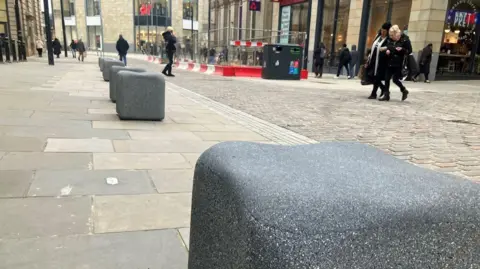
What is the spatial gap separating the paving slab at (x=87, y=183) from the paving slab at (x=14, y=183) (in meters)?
0.05

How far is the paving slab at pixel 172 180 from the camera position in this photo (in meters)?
3.45

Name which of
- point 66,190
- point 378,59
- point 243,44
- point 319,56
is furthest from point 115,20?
point 66,190

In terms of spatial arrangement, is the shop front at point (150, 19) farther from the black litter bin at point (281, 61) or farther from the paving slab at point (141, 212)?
the paving slab at point (141, 212)

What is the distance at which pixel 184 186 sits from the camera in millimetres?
3521

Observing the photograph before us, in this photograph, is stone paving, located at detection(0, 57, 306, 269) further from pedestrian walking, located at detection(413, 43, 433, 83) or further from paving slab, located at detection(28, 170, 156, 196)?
pedestrian walking, located at detection(413, 43, 433, 83)

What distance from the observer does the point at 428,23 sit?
1833 centimetres

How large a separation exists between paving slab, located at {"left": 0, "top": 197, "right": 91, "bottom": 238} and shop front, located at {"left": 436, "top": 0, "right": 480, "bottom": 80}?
68.2 ft

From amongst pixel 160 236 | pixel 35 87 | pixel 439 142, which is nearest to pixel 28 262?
pixel 160 236

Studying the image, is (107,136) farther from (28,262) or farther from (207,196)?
(207,196)

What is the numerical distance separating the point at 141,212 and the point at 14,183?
1.27 meters

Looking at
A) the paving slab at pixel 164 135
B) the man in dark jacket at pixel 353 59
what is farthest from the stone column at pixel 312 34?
the paving slab at pixel 164 135

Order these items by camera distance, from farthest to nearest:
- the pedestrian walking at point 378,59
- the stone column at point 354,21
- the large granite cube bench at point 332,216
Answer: the stone column at point 354,21 < the pedestrian walking at point 378,59 < the large granite cube bench at point 332,216

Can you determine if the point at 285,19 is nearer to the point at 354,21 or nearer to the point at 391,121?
the point at 354,21

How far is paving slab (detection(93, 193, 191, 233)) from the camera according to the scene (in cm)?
267
